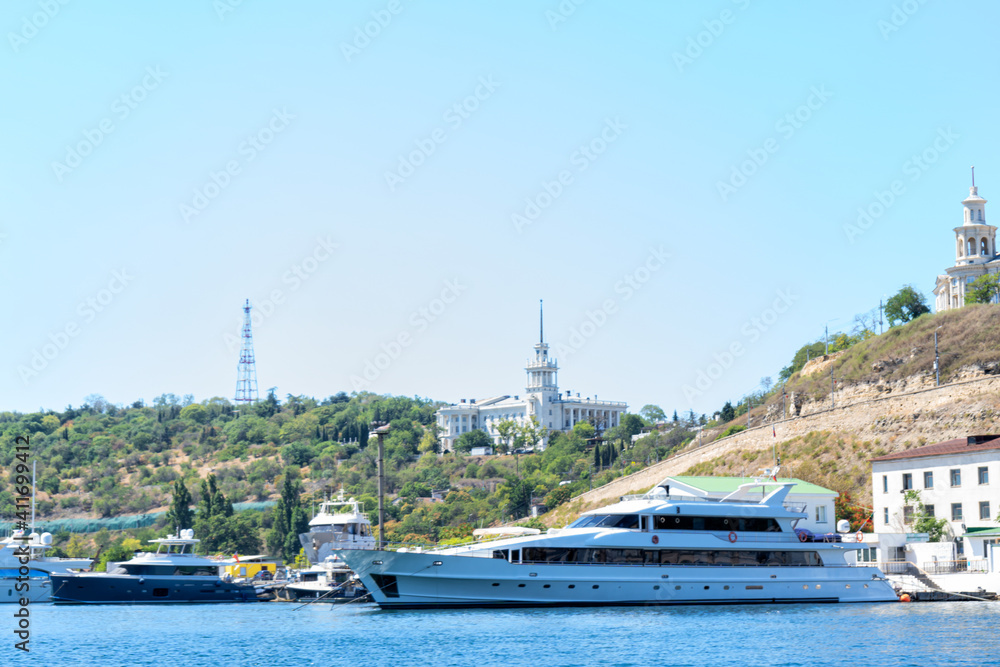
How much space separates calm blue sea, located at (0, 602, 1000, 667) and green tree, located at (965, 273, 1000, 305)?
189ft

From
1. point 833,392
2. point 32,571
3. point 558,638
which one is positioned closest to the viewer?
point 558,638

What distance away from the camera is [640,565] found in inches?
1999

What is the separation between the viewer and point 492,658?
120ft

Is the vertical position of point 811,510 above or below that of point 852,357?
below

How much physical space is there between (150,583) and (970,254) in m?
79.6

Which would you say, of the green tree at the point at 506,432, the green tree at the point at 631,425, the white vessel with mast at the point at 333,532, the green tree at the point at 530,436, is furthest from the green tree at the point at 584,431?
the white vessel with mast at the point at 333,532

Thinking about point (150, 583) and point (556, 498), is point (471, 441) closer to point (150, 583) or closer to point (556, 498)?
point (556, 498)

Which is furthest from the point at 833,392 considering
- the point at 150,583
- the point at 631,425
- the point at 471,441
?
the point at 471,441

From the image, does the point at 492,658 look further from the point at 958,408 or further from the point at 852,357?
the point at 852,357

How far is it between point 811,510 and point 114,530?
101m

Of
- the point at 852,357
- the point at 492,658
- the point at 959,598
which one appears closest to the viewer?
the point at 492,658

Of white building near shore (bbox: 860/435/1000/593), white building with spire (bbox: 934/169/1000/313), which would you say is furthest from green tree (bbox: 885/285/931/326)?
white building near shore (bbox: 860/435/1000/593)

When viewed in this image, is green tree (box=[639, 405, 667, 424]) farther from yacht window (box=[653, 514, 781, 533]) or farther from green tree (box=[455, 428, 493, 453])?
yacht window (box=[653, 514, 781, 533])

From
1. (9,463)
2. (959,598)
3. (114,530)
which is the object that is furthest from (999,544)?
(9,463)
